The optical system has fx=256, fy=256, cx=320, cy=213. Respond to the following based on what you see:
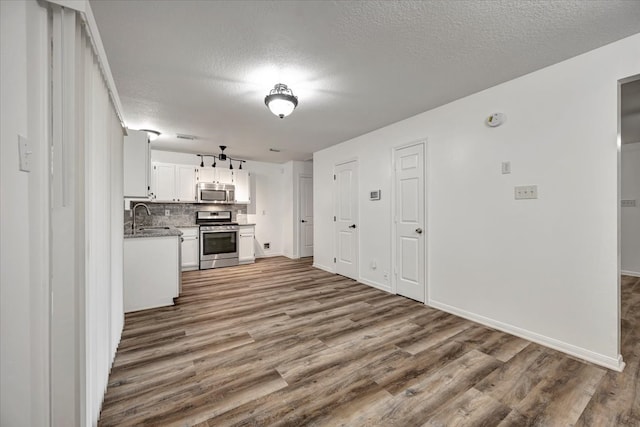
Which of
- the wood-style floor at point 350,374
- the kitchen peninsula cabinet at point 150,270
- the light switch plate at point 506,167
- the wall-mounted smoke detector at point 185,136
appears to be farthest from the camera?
the wall-mounted smoke detector at point 185,136

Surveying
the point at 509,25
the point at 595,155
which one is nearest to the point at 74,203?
the point at 509,25

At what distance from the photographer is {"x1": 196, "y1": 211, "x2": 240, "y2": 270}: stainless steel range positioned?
557cm

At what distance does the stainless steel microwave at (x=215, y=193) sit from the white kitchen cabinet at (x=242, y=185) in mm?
123

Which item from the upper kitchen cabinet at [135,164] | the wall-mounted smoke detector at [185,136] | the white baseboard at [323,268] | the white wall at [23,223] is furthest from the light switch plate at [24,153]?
the white baseboard at [323,268]

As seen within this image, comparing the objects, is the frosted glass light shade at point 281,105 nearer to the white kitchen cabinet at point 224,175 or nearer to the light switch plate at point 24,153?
the light switch plate at point 24,153

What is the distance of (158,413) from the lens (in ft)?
5.23

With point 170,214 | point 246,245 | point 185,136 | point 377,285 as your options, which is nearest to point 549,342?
point 377,285

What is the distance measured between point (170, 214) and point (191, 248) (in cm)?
98

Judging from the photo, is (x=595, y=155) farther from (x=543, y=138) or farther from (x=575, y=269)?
(x=575, y=269)

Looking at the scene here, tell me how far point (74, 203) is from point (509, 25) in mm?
2887

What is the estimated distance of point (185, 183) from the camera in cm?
557

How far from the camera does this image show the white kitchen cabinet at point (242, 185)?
20.2 ft

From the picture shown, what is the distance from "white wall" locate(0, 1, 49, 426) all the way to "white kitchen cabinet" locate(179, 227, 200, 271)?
474cm

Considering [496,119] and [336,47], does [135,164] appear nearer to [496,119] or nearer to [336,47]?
[336,47]
